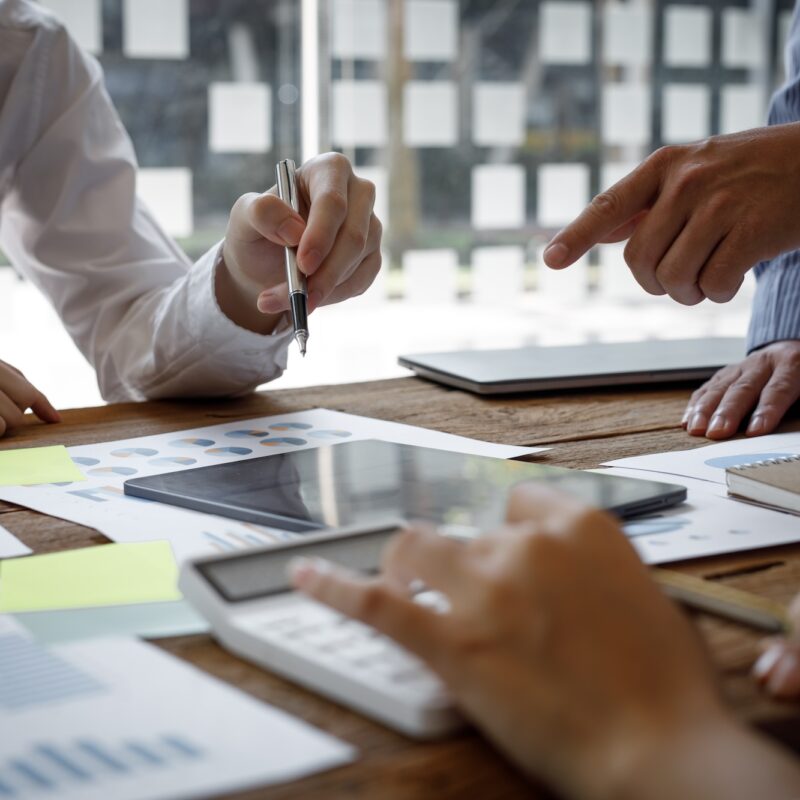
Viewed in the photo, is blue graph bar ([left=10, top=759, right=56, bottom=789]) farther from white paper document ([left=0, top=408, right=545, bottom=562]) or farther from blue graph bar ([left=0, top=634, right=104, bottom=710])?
white paper document ([left=0, top=408, right=545, bottom=562])

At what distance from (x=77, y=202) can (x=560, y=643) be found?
1.18 m

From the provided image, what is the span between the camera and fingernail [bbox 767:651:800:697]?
434mm

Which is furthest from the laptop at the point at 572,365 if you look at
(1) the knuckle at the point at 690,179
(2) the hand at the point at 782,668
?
(2) the hand at the point at 782,668

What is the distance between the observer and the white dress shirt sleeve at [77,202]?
1.36 m

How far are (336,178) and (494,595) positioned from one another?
26.8 inches

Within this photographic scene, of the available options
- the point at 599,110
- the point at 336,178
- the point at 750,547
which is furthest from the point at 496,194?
the point at 750,547

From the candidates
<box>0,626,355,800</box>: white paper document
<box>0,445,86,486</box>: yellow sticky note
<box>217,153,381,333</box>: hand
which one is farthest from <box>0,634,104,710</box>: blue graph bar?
<box>217,153,381,333</box>: hand

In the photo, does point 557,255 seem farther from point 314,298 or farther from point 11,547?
point 11,547

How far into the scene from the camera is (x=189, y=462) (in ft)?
2.87

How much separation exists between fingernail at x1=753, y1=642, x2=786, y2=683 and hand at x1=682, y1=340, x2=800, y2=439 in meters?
0.53

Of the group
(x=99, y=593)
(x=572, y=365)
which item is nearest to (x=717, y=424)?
(x=572, y=365)

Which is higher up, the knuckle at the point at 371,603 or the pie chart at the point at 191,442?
the knuckle at the point at 371,603

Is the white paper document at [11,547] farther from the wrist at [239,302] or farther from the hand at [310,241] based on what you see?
the wrist at [239,302]

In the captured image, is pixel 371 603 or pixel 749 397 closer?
pixel 371 603
